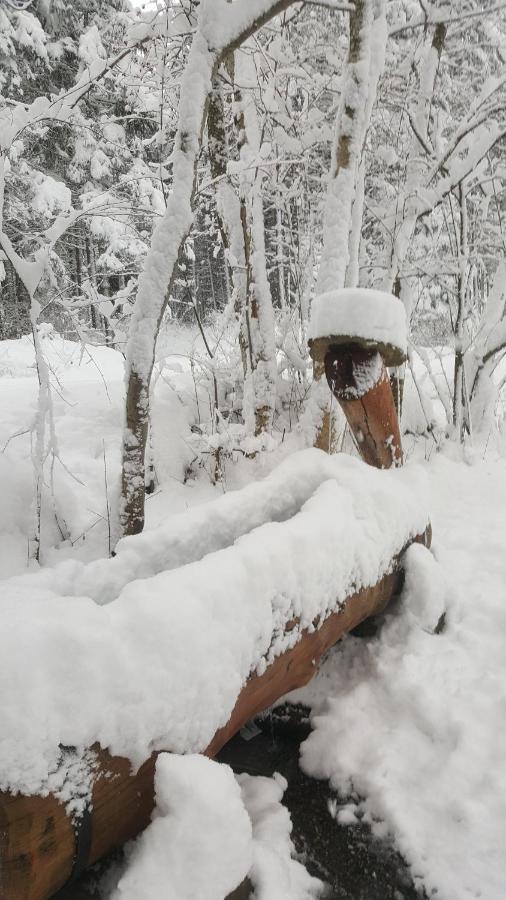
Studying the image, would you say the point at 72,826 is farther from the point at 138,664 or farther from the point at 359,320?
the point at 359,320

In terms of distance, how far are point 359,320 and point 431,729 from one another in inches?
58.7

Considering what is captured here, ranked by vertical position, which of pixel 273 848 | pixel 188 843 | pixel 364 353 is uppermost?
pixel 364 353

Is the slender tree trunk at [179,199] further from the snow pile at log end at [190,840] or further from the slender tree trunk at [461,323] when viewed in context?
the slender tree trunk at [461,323]

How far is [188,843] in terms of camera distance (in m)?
0.96

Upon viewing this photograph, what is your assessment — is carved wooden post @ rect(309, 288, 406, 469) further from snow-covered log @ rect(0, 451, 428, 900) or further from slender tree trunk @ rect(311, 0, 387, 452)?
slender tree trunk @ rect(311, 0, 387, 452)

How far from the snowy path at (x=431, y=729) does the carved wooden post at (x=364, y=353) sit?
59cm

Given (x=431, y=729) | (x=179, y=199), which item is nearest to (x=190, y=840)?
(x=431, y=729)

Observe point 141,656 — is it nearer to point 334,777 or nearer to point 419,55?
point 334,777

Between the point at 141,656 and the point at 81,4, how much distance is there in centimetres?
1658

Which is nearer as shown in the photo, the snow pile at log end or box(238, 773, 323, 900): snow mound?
the snow pile at log end

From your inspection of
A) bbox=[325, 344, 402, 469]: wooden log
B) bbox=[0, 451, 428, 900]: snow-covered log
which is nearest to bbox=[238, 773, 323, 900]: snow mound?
bbox=[0, 451, 428, 900]: snow-covered log

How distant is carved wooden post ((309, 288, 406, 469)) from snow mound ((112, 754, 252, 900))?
59.4 inches

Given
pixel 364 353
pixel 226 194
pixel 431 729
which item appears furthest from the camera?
pixel 226 194

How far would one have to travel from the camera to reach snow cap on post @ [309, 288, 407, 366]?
187 cm
